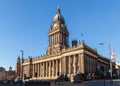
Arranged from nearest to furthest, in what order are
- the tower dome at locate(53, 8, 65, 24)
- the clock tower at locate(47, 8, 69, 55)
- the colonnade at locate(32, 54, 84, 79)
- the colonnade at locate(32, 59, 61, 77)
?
the colonnade at locate(32, 54, 84, 79) < the colonnade at locate(32, 59, 61, 77) < the clock tower at locate(47, 8, 69, 55) < the tower dome at locate(53, 8, 65, 24)

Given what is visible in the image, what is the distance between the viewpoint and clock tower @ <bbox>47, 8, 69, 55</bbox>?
134 metres

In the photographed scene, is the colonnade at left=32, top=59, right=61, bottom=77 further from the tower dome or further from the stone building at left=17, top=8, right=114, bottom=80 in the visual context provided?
the tower dome

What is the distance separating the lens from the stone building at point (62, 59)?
107m

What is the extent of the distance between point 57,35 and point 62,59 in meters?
22.3

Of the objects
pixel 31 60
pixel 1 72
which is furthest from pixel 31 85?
pixel 1 72

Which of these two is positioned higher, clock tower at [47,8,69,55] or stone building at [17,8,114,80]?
clock tower at [47,8,69,55]

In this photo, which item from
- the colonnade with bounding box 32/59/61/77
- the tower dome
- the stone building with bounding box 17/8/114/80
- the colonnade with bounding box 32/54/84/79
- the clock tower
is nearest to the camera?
the stone building with bounding box 17/8/114/80

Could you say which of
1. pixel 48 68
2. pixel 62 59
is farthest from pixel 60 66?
pixel 48 68

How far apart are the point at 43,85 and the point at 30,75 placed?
3706 inches

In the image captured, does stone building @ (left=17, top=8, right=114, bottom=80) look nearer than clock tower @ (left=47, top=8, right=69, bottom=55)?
Yes

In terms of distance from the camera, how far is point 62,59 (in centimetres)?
11788

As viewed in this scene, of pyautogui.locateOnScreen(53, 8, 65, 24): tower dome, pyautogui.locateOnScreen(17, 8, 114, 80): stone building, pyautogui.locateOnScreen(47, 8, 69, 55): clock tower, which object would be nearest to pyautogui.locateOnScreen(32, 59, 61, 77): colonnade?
pyautogui.locateOnScreen(17, 8, 114, 80): stone building

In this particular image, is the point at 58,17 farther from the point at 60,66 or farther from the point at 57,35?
the point at 60,66

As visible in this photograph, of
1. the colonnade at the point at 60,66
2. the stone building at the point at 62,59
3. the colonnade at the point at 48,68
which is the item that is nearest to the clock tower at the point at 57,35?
the stone building at the point at 62,59
